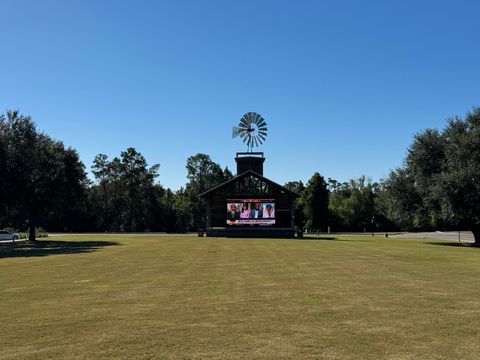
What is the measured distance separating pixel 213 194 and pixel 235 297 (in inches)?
1820

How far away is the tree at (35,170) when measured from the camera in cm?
4309

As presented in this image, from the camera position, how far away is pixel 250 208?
186ft

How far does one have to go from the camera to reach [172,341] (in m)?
7.98

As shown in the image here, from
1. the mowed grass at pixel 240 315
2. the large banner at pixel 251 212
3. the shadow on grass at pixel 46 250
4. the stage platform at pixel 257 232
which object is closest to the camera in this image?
the mowed grass at pixel 240 315

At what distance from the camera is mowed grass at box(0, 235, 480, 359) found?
7.48 m

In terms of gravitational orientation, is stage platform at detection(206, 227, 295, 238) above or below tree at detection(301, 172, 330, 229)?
below

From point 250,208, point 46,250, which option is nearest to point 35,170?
point 46,250

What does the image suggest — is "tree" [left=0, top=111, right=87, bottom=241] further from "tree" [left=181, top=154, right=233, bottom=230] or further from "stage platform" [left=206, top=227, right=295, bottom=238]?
"tree" [left=181, top=154, right=233, bottom=230]

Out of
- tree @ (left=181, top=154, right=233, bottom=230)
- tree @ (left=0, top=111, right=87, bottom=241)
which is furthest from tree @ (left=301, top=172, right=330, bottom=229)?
tree @ (left=0, top=111, right=87, bottom=241)

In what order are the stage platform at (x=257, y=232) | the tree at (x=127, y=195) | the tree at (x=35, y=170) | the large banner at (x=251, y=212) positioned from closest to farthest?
the tree at (x=35, y=170)
the stage platform at (x=257, y=232)
the large banner at (x=251, y=212)
the tree at (x=127, y=195)

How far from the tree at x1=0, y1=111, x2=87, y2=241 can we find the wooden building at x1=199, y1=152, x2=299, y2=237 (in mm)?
16182

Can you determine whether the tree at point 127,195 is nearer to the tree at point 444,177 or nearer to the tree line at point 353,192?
the tree line at point 353,192

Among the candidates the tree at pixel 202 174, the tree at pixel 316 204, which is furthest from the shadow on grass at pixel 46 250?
the tree at pixel 202 174

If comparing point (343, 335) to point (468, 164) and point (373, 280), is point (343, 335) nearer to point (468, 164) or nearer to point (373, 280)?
point (373, 280)
